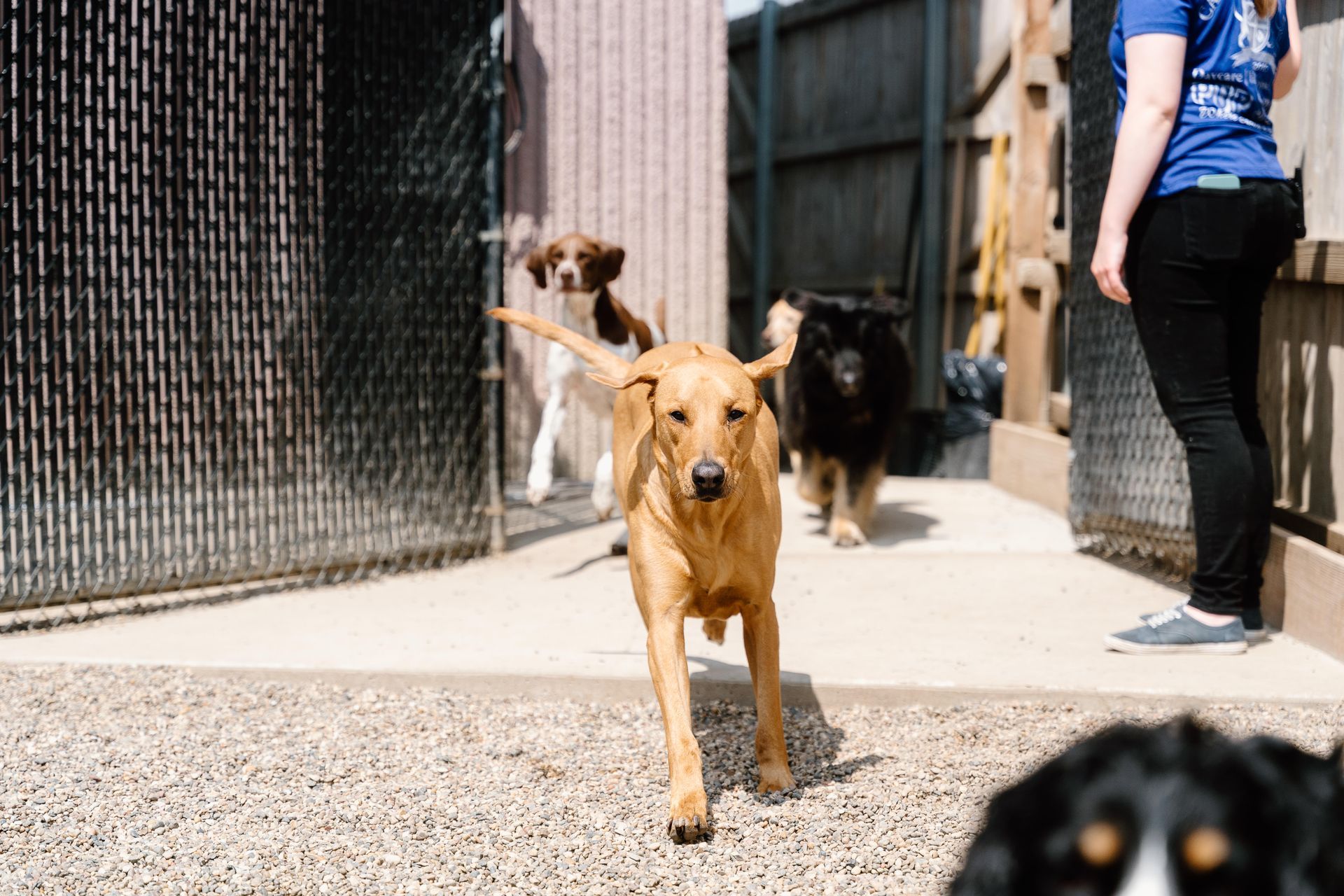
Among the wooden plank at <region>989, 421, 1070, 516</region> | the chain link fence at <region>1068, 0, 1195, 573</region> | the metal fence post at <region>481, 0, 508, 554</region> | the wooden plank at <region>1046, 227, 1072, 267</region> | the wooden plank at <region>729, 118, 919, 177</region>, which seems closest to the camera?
the chain link fence at <region>1068, 0, 1195, 573</region>

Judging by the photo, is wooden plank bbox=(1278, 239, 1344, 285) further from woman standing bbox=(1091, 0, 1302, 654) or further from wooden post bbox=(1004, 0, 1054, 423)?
wooden post bbox=(1004, 0, 1054, 423)

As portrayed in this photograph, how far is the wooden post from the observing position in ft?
23.9

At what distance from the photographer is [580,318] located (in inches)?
236

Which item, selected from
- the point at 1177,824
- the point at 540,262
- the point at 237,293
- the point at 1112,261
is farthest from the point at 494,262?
the point at 1177,824

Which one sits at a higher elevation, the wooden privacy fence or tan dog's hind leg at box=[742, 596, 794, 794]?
the wooden privacy fence

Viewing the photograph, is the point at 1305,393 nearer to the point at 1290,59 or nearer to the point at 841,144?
the point at 1290,59

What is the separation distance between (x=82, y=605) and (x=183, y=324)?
3.42 feet

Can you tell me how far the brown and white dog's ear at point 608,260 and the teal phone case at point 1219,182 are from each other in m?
2.92

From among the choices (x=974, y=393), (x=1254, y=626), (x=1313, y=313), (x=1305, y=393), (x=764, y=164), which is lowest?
(x=1254, y=626)

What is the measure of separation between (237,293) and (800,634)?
2.40m

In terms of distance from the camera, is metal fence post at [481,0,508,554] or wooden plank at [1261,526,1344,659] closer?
wooden plank at [1261,526,1344,659]

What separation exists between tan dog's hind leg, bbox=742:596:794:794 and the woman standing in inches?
54.3

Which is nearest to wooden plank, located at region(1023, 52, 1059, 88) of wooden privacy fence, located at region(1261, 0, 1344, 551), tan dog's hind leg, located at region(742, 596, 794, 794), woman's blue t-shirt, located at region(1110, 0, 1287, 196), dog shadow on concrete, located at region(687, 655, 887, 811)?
wooden privacy fence, located at region(1261, 0, 1344, 551)

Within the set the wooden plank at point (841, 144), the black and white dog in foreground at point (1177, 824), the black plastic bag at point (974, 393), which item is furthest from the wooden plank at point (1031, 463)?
the black and white dog in foreground at point (1177, 824)
